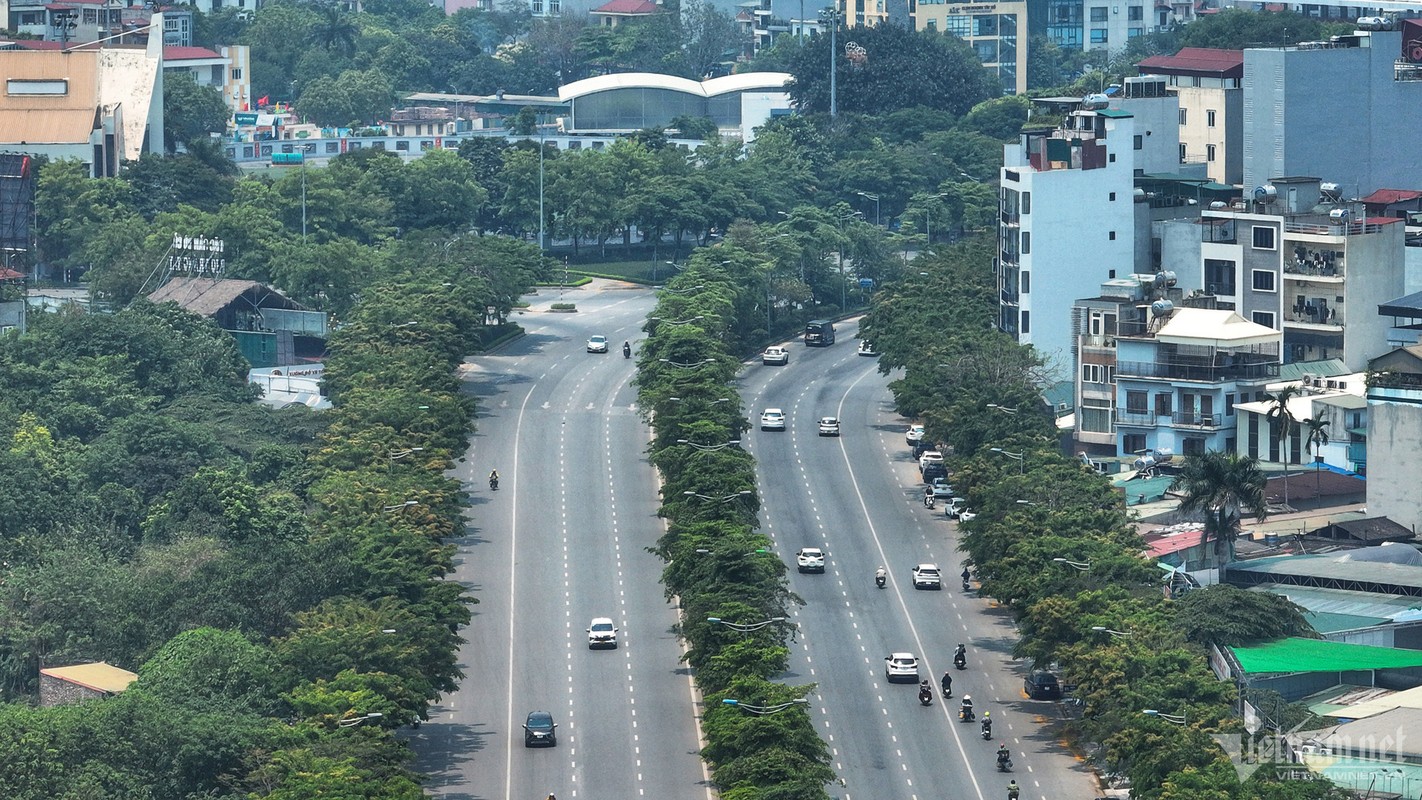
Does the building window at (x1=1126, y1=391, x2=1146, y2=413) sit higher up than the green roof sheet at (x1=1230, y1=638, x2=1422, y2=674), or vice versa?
the building window at (x1=1126, y1=391, x2=1146, y2=413)

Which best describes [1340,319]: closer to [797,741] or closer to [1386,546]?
[1386,546]

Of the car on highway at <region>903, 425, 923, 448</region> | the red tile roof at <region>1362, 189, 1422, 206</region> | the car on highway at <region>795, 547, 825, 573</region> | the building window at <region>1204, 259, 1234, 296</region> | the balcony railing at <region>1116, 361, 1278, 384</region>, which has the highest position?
the red tile roof at <region>1362, 189, 1422, 206</region>

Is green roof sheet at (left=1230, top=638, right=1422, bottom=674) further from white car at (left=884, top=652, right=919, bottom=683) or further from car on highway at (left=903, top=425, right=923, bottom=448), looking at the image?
car on highway at (left=903, top=425, right=923, bottom=448)

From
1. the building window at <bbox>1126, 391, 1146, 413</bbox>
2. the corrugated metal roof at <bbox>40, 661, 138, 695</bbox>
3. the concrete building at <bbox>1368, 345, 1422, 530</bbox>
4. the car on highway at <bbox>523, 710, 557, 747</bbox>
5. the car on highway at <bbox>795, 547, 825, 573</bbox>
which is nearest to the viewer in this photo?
the car on highway at <bbox>523, 710, 557, 747</bbox>

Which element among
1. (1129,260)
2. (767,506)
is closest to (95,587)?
(767,506)

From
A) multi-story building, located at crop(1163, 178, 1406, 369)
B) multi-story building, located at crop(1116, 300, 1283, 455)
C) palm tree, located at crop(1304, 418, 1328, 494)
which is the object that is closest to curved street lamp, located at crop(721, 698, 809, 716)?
palm tree, located at crop(1304, 418, 1328, 494)

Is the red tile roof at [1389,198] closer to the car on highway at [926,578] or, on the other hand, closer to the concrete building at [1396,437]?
the concrete building at [1396,437]

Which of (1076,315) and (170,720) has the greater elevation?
(1076,315)
